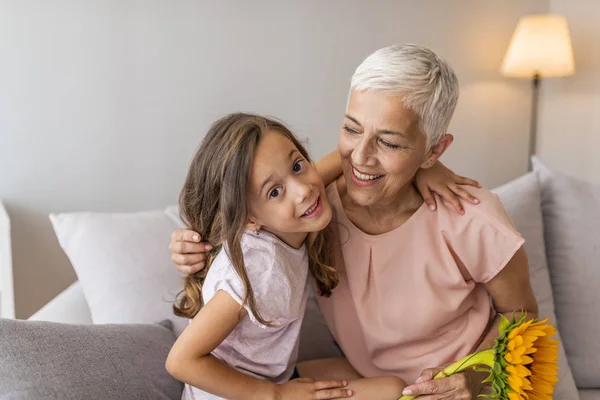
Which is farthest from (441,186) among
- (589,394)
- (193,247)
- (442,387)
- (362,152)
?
(589,394)

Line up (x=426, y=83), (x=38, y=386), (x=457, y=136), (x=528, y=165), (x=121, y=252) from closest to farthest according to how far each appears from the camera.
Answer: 1. (x=38, y=386)
2. (x=426, y=83)
3. (x=121, y=252)
4. (x=457, y=136)
5. (x=528, y=165)

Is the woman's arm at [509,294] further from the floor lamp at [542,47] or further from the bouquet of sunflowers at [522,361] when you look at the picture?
the floor lamp at [542,47]

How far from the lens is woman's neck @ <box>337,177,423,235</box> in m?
1.59

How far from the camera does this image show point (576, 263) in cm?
198

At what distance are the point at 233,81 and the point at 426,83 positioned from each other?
123 cm

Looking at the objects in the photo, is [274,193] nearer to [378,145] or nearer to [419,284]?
[378,145]

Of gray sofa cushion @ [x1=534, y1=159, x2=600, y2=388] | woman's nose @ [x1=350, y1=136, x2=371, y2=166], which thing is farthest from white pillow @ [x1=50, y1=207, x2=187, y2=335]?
gray sofa cushion @ [x1=534, y1=159, x2=600, y2=388]

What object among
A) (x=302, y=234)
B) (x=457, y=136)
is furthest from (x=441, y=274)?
(x=457, y=136)

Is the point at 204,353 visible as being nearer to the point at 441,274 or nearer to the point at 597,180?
the point at 441,274

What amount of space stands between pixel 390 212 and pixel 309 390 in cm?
46

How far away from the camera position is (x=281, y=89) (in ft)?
8.39

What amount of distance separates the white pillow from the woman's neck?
21.2 inches

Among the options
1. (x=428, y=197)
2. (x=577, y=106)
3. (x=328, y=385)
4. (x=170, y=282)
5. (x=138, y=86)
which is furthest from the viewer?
(x=577, y=106)

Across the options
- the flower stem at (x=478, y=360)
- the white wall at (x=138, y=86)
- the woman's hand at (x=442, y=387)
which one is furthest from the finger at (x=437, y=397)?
the white wall at (x=138, y=86)
